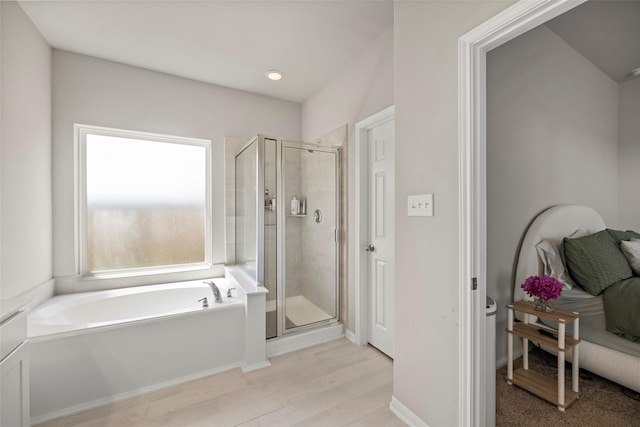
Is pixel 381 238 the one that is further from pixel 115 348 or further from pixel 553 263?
pixel 115 348

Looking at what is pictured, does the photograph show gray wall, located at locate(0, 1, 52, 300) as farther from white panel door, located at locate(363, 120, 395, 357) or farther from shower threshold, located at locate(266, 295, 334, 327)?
white panel door, located at locate(363, 120, 395, 357)

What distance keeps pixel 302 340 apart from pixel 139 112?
2779mm

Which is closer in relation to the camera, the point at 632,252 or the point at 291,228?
the point at 632,252

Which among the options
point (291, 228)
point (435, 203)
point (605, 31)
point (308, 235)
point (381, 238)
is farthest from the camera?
point (308, 235)

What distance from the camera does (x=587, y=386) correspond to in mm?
1817

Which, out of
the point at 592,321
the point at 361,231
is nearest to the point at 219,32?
the point at 361,231

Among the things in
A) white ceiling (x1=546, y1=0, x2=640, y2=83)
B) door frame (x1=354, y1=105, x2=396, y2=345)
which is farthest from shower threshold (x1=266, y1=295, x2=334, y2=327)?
white ceiling (x1=546, y1=0, x2=640, y2=83)

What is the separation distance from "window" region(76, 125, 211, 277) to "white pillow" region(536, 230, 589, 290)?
10.4 feet

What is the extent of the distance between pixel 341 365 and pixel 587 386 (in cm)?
169

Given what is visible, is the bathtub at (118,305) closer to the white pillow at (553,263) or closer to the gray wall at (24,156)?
the gray wall at (24,156)

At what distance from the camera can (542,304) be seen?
5.71 feet

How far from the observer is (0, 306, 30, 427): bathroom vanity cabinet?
110cm

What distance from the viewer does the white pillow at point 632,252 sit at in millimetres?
1971

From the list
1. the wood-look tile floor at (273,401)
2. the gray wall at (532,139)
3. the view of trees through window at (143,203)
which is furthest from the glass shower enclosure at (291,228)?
the gray wall at (532,139)
